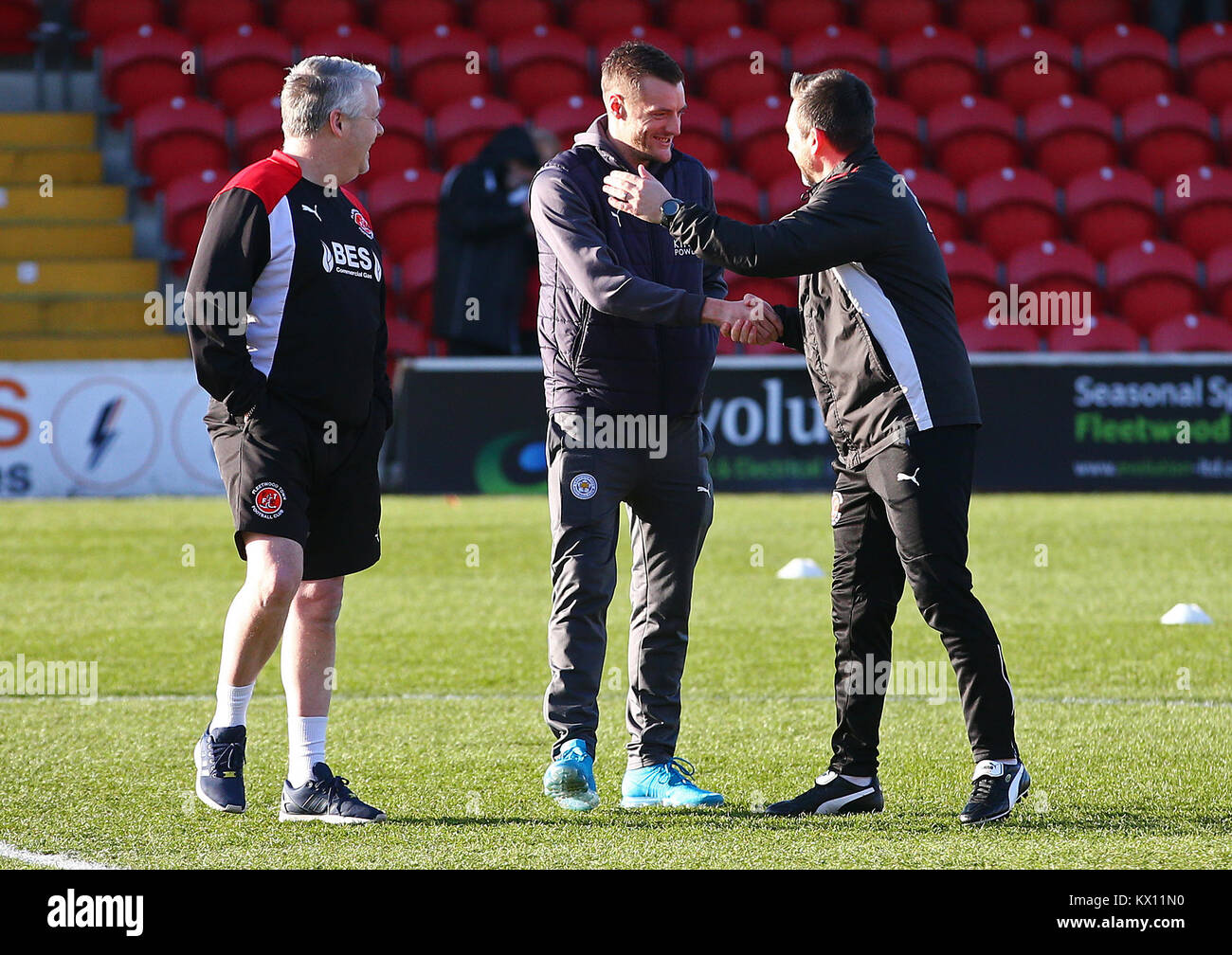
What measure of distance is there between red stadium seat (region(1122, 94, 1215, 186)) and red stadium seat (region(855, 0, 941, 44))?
307 centimetres

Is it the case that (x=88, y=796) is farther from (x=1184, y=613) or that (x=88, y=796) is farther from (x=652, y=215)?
(x=1184, y=613)

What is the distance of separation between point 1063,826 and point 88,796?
2650 mm

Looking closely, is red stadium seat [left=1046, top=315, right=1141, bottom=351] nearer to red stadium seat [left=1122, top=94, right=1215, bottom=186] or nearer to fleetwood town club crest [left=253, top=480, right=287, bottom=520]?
red stadium seat [left=1122, top=94, right=1215, bottom=186]

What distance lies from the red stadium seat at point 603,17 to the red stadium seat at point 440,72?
1.55 metres

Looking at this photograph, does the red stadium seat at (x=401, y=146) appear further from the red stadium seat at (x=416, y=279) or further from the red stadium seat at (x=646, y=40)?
the red stadium seat at (x=646, y=40)

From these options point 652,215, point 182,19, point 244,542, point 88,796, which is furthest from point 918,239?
point 182,19

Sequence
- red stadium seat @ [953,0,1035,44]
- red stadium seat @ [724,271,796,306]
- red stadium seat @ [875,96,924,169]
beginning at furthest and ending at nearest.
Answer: red stadium seat @ [953,0,1035,44]
red stadium seat @ [875,96,924,169]
red stadium seat @ [724,271,796,306]

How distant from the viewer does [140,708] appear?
6078 millimetres

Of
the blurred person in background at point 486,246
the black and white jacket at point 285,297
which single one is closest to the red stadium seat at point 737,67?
the blurred person in background at point 486,246

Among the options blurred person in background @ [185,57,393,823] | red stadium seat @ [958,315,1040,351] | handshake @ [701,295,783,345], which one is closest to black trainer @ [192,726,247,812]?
blurred person in background @ [185,57,393,823]

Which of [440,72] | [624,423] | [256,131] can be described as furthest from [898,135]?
[624,423]

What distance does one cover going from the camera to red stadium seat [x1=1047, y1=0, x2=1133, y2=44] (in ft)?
69.4

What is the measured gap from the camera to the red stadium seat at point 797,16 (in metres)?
20.5

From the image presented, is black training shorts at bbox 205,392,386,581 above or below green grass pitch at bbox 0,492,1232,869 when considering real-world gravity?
above
